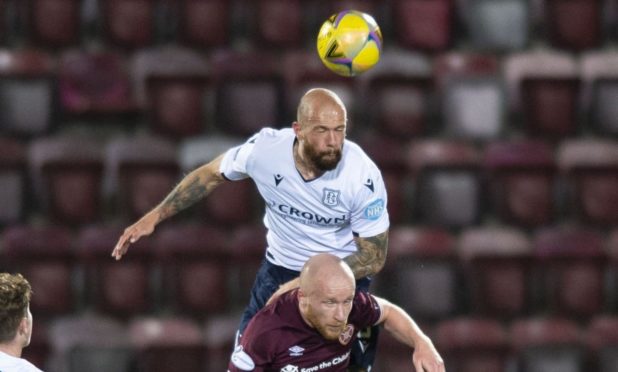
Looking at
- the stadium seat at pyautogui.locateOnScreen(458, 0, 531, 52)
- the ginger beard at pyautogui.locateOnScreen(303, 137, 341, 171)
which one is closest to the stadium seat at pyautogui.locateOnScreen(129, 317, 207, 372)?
the ginger beard at pyautogui.locateOnScreen(303, 137, 341, 171)

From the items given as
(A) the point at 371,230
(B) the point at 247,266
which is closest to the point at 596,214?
(B) the point at 247,266

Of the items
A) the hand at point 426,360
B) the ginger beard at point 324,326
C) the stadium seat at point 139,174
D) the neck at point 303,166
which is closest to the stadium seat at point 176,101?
the stadium seat at point 139,174

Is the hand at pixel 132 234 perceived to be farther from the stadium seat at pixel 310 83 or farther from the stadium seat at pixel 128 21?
the stadium seat at pixel 128 21

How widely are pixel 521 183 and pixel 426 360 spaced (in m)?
2.91

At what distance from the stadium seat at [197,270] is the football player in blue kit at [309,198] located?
171 centimetres

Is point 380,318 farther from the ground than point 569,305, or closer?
farther from the ground

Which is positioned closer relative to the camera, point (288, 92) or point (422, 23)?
point (288, 92)

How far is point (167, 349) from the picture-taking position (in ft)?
21.2

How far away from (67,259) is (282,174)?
2293mm

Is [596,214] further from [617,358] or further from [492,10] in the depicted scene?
[492,10]

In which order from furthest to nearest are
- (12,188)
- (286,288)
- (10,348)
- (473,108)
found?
1. (473,108)
2. (12,188)
3. (286,288)
4. (10,348)

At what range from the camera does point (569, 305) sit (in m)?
6.81

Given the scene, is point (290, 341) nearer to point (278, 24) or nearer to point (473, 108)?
point (473, 108)

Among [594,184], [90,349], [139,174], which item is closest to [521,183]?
[594,184]
